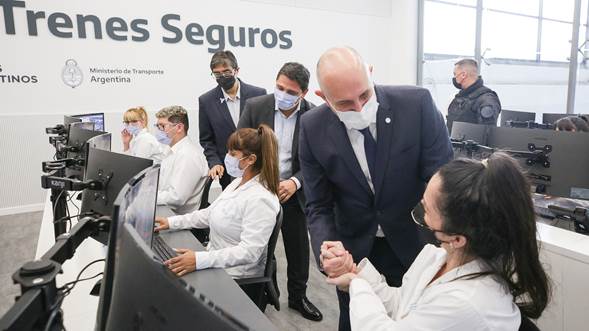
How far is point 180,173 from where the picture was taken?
2.48 m

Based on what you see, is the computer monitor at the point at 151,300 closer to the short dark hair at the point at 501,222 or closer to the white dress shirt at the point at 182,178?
the short dark hair at the point at 501,222

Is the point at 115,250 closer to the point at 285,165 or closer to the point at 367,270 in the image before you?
the point at 367,270

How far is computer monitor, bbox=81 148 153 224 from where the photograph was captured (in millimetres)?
1384

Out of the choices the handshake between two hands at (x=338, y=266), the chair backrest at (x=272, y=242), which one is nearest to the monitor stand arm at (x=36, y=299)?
the handshake between two hands at (x=338, y=266)

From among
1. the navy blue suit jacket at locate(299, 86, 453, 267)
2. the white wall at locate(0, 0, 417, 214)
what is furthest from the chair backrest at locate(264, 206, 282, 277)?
the white wall at locate(0, 0, 417, 214)

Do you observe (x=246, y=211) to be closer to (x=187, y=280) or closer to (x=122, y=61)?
(x=187, y=280)

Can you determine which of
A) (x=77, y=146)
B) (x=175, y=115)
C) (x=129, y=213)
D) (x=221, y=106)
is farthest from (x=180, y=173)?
(x=129, y=213)

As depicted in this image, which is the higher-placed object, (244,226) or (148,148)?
(148,148)

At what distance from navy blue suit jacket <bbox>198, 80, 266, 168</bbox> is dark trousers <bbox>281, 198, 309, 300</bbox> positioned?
2.56 ft

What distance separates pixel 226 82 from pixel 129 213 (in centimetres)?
237

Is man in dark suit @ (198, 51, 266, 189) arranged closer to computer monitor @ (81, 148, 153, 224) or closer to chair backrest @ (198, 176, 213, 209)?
chair backrest @ (198, 176, 213, 209)

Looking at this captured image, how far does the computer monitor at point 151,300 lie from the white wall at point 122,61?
4.90 metres

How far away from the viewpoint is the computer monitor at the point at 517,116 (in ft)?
14.1

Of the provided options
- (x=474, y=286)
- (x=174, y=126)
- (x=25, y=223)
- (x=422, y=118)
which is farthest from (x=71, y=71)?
(x=474, y=286)
